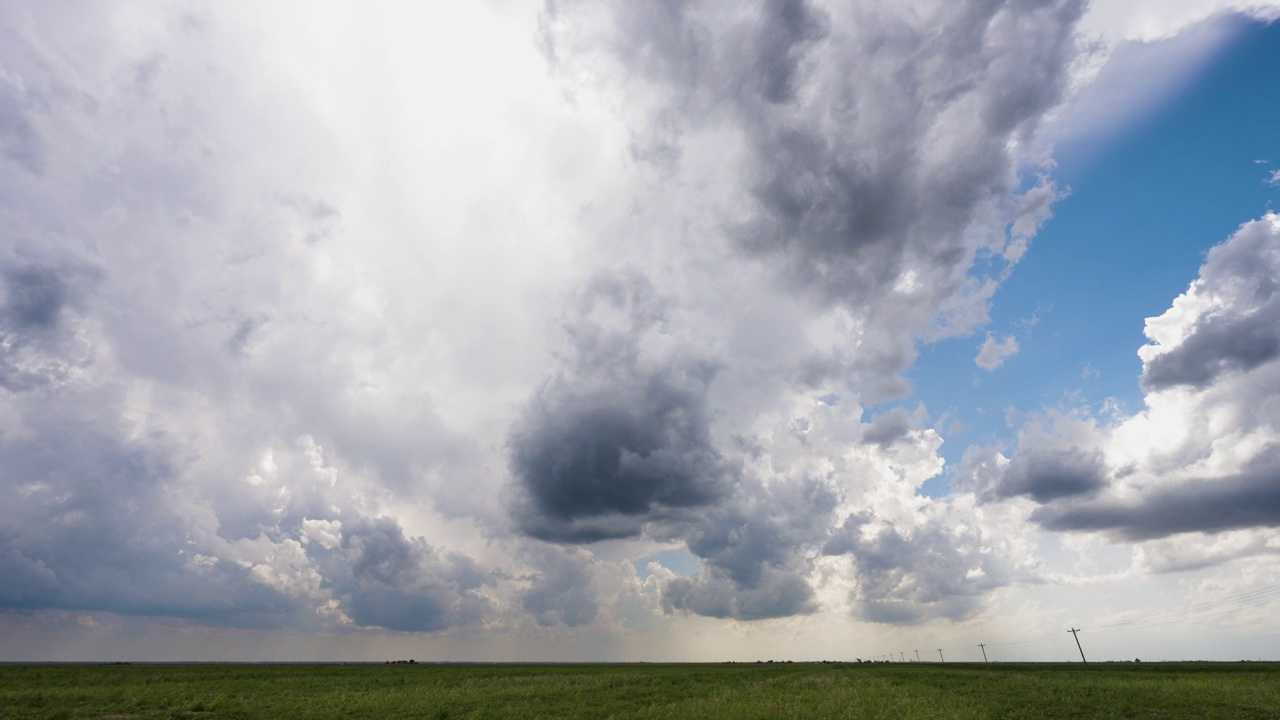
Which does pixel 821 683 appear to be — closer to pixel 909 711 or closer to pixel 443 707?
pixel 909 711

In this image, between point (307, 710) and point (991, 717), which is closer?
point (991, 717)

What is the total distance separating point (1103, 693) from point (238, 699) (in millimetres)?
85865

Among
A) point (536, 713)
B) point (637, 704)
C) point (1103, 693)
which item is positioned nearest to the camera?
point (536, 713)

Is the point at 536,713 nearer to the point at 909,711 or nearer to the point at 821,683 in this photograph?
the point at 909,711

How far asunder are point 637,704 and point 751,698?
A: 1134 centimetres

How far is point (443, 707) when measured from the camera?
50.8 m

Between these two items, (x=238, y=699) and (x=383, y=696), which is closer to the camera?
(x=238, y=699)

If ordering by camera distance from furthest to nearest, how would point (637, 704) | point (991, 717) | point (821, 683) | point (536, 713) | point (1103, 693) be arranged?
point (821, 683) → point (1103, 693) → point (637, 704) → point (536, 713) → point (991, 717)

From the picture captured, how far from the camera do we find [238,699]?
185 feet

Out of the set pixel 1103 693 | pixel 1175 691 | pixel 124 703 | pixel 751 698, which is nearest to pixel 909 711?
pixel 751 698

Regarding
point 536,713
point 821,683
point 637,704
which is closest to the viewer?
point 536,713

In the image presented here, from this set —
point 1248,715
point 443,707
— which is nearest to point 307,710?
point 443,707

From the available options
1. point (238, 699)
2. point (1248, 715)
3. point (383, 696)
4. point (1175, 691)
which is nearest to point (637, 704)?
point (383, 696)

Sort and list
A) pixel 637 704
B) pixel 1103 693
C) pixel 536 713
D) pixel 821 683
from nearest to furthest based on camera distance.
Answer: pixel 536 713, pixel 637 704, pixel 1103 693, pixel 821 683
